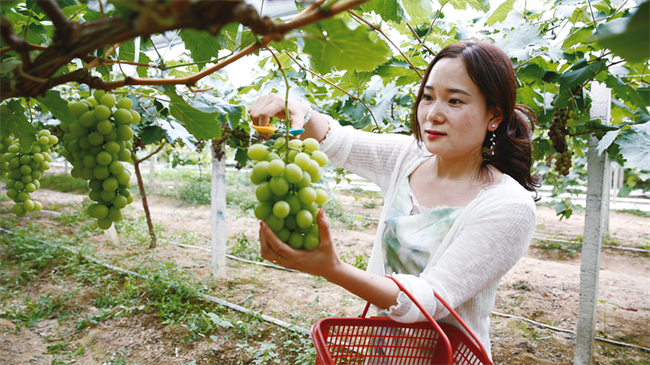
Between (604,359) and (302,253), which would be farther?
(604,359)

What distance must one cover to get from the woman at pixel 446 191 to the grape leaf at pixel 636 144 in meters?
0.56

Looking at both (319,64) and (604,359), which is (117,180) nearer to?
(319,64)

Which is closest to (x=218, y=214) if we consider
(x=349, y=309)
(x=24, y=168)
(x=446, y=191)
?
(x=349, y=309)

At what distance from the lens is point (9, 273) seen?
4.41 metres

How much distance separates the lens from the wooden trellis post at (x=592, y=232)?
2674 millimetres

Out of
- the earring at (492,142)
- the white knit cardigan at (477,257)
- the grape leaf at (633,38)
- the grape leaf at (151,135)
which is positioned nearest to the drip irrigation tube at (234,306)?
the grape leaf at (151,135)

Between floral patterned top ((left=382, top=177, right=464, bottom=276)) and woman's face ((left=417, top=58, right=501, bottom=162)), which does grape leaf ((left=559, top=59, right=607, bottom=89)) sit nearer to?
woman's face ((left=417, top=58, right=501, bottom=162))

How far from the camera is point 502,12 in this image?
7.89 ft

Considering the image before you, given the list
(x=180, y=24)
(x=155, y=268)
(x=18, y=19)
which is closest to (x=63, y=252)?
(x=155, y=268)

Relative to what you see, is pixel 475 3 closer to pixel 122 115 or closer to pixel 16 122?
pixel 122 115

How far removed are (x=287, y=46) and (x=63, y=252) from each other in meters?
5.15

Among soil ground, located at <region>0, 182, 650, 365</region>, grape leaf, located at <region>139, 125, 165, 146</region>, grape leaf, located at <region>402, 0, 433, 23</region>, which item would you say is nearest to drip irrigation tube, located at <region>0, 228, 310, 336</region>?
soil ground, located at <region>0, 182, 650, 365</region>

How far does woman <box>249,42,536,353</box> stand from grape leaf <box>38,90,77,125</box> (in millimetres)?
567

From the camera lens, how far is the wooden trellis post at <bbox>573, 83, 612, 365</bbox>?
267cm
